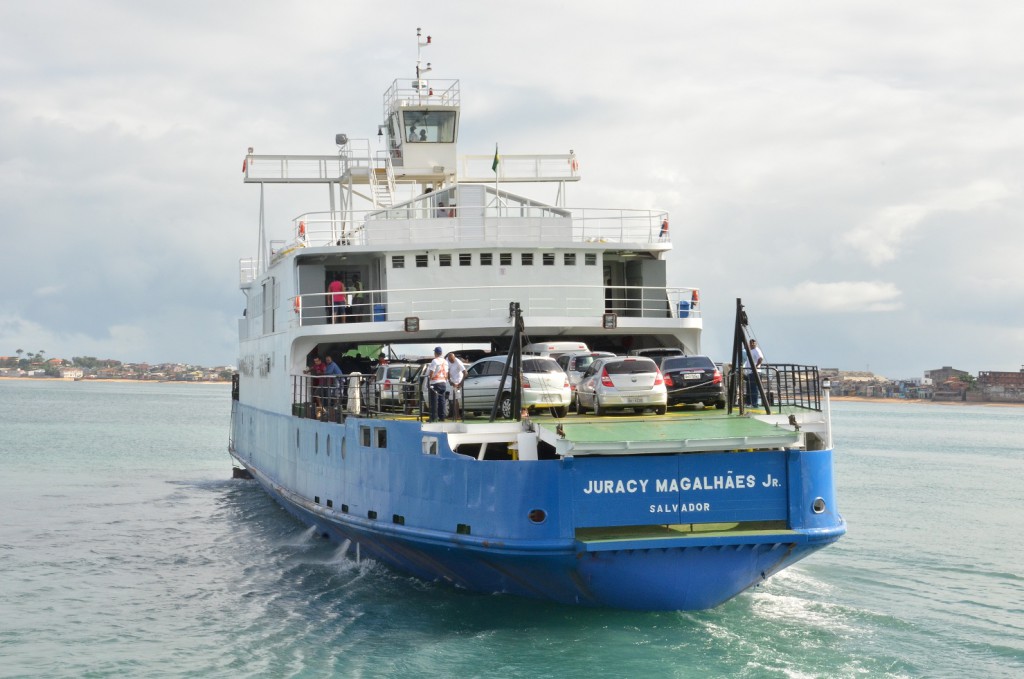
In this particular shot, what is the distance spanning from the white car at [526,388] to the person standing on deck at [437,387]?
37 cm

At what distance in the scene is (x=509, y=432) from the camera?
639 inches

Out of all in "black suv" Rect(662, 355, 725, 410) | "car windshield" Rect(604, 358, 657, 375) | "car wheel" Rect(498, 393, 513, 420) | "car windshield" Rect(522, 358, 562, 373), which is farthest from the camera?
"black suv" Rect(662, 355, 725, 410)

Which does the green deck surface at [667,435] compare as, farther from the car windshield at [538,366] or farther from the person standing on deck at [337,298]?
the person standing on deck at [337,298]

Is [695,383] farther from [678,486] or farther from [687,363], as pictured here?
[678,486]

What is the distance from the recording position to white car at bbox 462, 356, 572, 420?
1758 centimetres

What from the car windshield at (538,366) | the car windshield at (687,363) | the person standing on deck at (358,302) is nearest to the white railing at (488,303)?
the person standing on deck at (358,302)

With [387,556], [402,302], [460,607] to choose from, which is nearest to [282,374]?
[402,302]

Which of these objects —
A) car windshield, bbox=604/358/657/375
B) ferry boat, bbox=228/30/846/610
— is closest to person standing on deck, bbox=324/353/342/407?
ferry boat, bbox=228/30/846/610

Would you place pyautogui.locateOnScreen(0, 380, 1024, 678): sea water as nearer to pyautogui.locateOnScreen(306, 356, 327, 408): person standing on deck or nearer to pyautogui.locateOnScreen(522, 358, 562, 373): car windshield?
pyautogui.locateOnScreen(306, 356, 327, 408): person standing on deck

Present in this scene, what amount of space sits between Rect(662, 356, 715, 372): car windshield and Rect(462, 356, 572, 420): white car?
238 cm

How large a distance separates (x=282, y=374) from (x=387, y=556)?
26.7 ft

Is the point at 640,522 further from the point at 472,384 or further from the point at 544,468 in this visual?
the point at 472,384

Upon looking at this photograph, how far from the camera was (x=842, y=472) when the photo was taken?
41531 millimetres

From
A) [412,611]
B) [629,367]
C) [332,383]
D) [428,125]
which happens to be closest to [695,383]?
[629,367]
